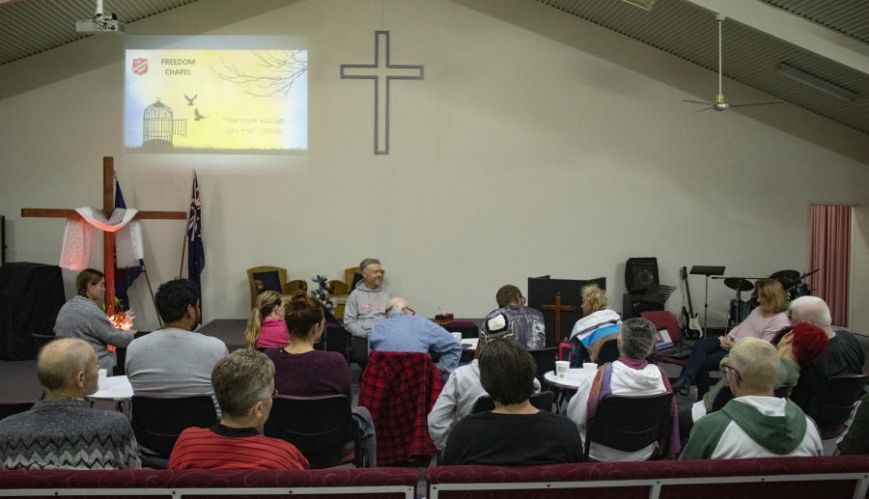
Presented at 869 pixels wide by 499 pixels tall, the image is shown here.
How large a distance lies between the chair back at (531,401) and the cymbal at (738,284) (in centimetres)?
622

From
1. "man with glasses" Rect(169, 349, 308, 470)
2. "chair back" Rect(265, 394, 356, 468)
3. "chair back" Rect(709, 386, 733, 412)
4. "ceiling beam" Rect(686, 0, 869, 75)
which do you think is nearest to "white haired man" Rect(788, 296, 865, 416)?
"chair back" Rect(709, 386, 733, 412)

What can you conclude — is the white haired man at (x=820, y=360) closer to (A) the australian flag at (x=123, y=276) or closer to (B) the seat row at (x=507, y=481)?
(B) the seat row at (x=507, y=481)

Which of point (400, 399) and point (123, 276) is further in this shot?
point (123, 276)

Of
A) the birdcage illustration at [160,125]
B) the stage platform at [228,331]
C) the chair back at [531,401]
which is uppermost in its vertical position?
the birdcage illustration at [160,125]

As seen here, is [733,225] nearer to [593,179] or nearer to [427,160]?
[593,179]

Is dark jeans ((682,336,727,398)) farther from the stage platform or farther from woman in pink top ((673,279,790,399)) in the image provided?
the stage platform

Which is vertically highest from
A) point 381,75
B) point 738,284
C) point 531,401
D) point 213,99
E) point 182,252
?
point 381,75

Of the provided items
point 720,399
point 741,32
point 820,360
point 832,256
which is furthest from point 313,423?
point 832,256

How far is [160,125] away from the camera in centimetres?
885

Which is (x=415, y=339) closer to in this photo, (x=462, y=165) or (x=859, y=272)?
(x=462, y=165)

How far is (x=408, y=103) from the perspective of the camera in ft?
29.7

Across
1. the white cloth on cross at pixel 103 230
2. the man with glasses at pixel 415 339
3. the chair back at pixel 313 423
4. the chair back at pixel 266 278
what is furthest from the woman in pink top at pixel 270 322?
the chair back at pixel 266 278

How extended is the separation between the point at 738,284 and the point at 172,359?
7313mm

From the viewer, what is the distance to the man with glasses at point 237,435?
2232 millimetres
